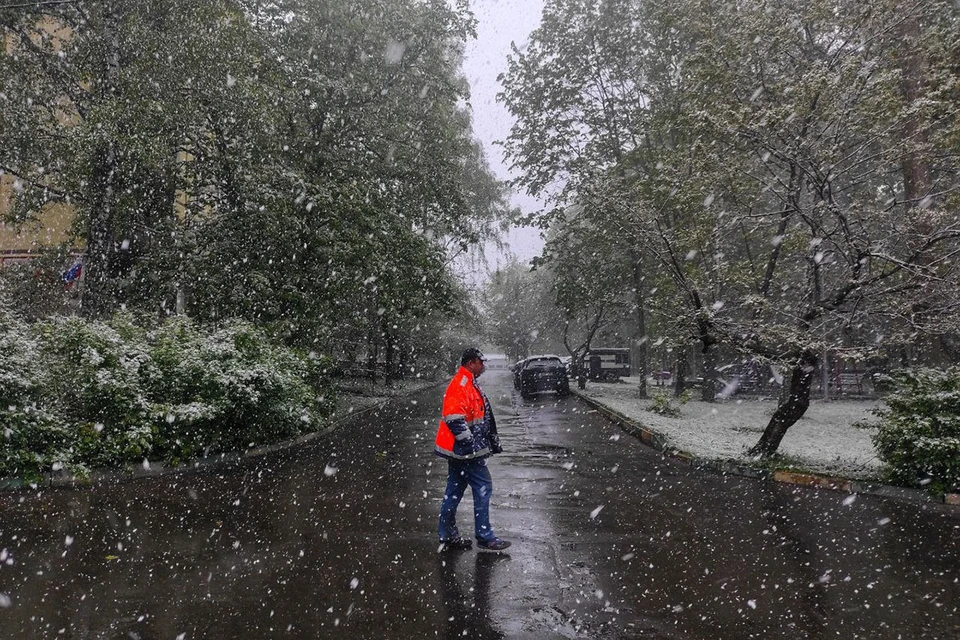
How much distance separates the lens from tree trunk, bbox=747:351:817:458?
953 cm

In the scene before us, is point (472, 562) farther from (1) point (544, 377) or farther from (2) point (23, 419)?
(1) point (544, 377)

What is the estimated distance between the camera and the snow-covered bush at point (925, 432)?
7.36 m

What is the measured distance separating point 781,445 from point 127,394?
10.9 m

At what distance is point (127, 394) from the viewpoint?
9.03 metres

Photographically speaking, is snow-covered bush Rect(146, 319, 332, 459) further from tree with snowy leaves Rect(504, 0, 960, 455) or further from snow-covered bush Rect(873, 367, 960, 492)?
snow-covered bush Rect(873, 367, 960, 492)

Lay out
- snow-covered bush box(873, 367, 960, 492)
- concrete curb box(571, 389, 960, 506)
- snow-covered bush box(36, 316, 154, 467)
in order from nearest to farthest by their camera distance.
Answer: snow-covered bush box(873, 367, 960, 492) < concrete curb box(571, 389, 960, 506) < snow-covered bush box(36, 316, 154, 467)

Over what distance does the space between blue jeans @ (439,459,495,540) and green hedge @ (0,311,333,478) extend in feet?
16.3

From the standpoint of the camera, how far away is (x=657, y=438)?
12.1 meters

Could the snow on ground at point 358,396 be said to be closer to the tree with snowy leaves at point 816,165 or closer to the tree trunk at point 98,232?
the tree trunk at point 98,232

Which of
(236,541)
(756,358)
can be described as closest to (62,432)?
(236,541)

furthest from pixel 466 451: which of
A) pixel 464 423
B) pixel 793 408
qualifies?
pixel 793 408

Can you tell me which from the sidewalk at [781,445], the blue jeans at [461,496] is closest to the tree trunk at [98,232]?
the blue jeans at [461,496]

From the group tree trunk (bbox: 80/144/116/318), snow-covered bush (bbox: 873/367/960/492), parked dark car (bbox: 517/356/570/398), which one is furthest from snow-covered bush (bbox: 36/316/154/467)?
parked dark car (bbox: 517/356/570/398)

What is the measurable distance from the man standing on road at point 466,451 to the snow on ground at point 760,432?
521 cm
